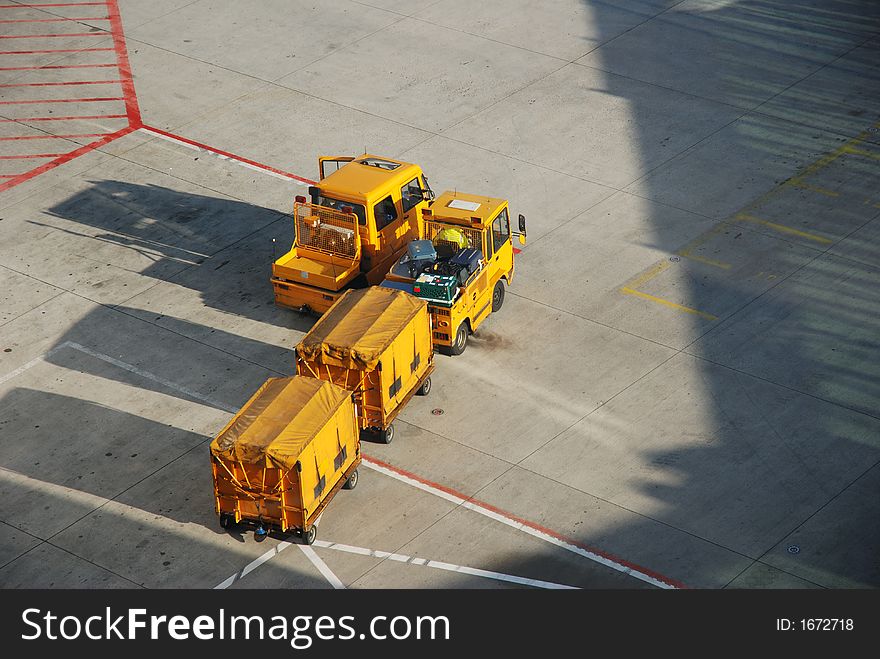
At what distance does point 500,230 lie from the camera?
92.6 feet

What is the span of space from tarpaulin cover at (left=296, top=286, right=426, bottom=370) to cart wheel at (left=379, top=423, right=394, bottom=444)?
1.49 metres

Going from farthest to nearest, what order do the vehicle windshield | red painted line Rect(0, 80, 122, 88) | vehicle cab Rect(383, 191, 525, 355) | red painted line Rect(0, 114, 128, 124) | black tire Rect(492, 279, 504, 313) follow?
red painted line Rect(0, 80, 122, 88) → red painted line Rect(0, 114, 128, 124) → black tire Rect(492, 279, 504, 313) → the vehicle windshield → vehicle cab Rect(383, 191, 525, 355)

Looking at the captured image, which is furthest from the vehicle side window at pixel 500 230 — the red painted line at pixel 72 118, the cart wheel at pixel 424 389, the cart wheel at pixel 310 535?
the red painted line at pixel 72 118

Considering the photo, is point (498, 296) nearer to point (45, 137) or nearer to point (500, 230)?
point (500, 230)

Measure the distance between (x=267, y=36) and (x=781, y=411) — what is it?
22986 millimetres

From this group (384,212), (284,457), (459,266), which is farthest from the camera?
(384,212)

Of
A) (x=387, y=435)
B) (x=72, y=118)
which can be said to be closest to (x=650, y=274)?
(x=387, y=435)

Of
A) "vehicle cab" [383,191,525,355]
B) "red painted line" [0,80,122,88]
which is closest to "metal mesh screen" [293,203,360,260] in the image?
"vehicle cab" [383,191,525,355]

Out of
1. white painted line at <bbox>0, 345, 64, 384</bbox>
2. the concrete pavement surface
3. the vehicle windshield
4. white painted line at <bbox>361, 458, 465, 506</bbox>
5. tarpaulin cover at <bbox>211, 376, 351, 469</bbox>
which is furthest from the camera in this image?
the vehicle windshield

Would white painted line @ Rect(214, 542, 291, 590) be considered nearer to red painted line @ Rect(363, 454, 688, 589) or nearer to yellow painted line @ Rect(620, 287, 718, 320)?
red painted line @ Rect(363, 454, 688, 589)

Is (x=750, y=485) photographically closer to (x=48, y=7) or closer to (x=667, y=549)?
(x=667, y=549)

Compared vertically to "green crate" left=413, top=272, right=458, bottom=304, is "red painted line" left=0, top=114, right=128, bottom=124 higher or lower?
lower

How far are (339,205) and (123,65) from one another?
14.7 metres

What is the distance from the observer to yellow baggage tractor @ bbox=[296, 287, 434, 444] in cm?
2352
